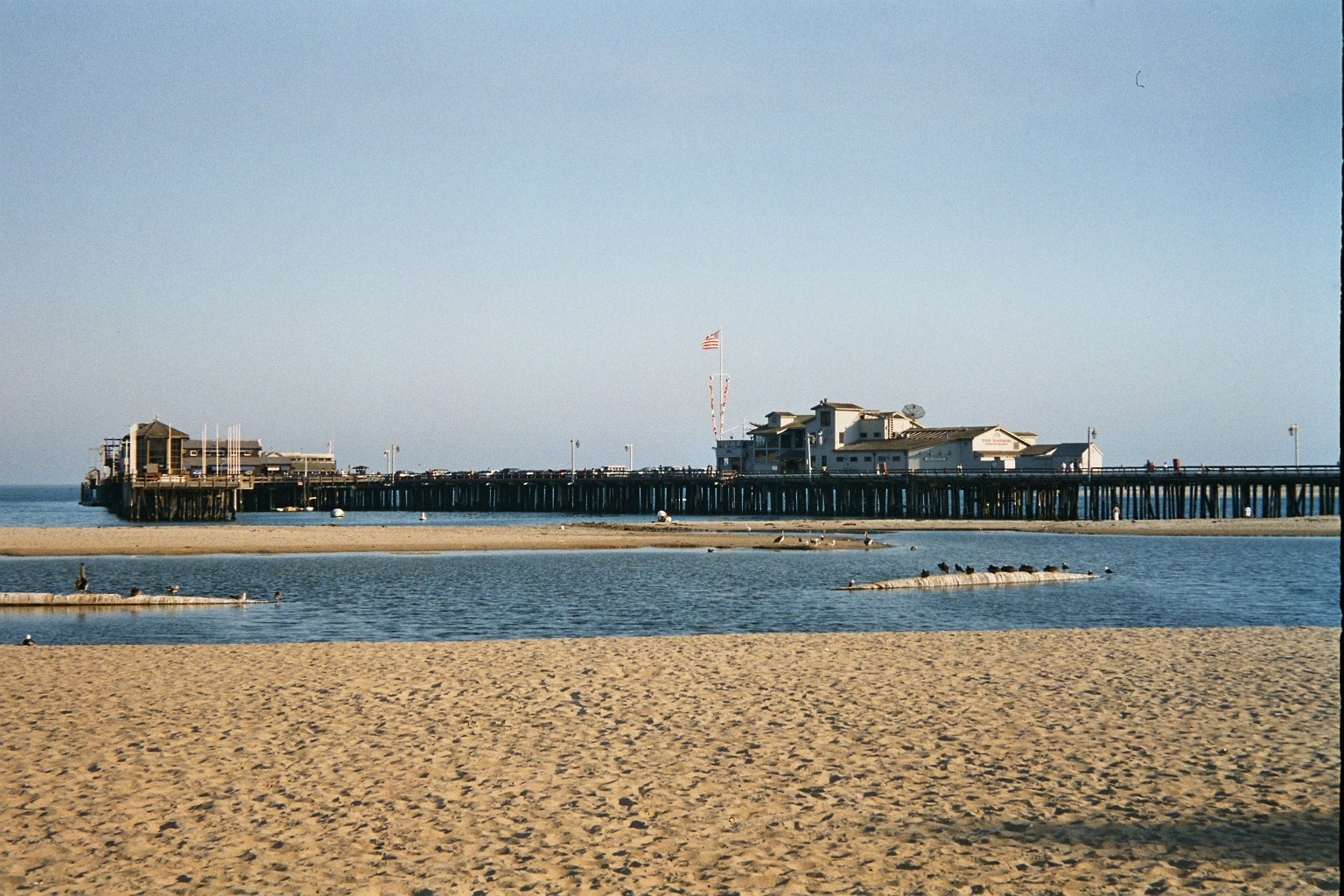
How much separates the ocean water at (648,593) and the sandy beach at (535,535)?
3253mm

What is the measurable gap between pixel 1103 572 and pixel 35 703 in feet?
105

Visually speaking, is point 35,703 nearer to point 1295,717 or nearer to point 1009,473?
point 1295,717

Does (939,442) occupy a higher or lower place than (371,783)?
higher

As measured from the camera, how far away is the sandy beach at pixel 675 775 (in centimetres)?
822

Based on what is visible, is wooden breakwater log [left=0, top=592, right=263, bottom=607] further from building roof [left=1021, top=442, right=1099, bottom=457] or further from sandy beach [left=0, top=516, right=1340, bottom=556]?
building roof [left=1021, top=442, right=1099, bottom=457]

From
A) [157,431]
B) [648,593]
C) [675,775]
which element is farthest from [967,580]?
[157,431]

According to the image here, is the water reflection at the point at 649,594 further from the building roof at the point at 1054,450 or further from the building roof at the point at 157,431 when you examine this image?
the building roof at the point at 157,431

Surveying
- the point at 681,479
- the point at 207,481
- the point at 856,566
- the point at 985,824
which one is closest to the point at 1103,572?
the point at 856,566

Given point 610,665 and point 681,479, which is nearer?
point 610,665

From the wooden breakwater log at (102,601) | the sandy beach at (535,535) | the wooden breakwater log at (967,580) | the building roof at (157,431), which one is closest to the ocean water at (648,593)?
the wooden breakwater log at (102,601)

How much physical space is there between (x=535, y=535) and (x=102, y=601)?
31834 mm

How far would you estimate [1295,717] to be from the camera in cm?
1294

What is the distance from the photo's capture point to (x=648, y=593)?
31.4 m

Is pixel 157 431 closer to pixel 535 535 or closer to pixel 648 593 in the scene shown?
pixel 535 535
